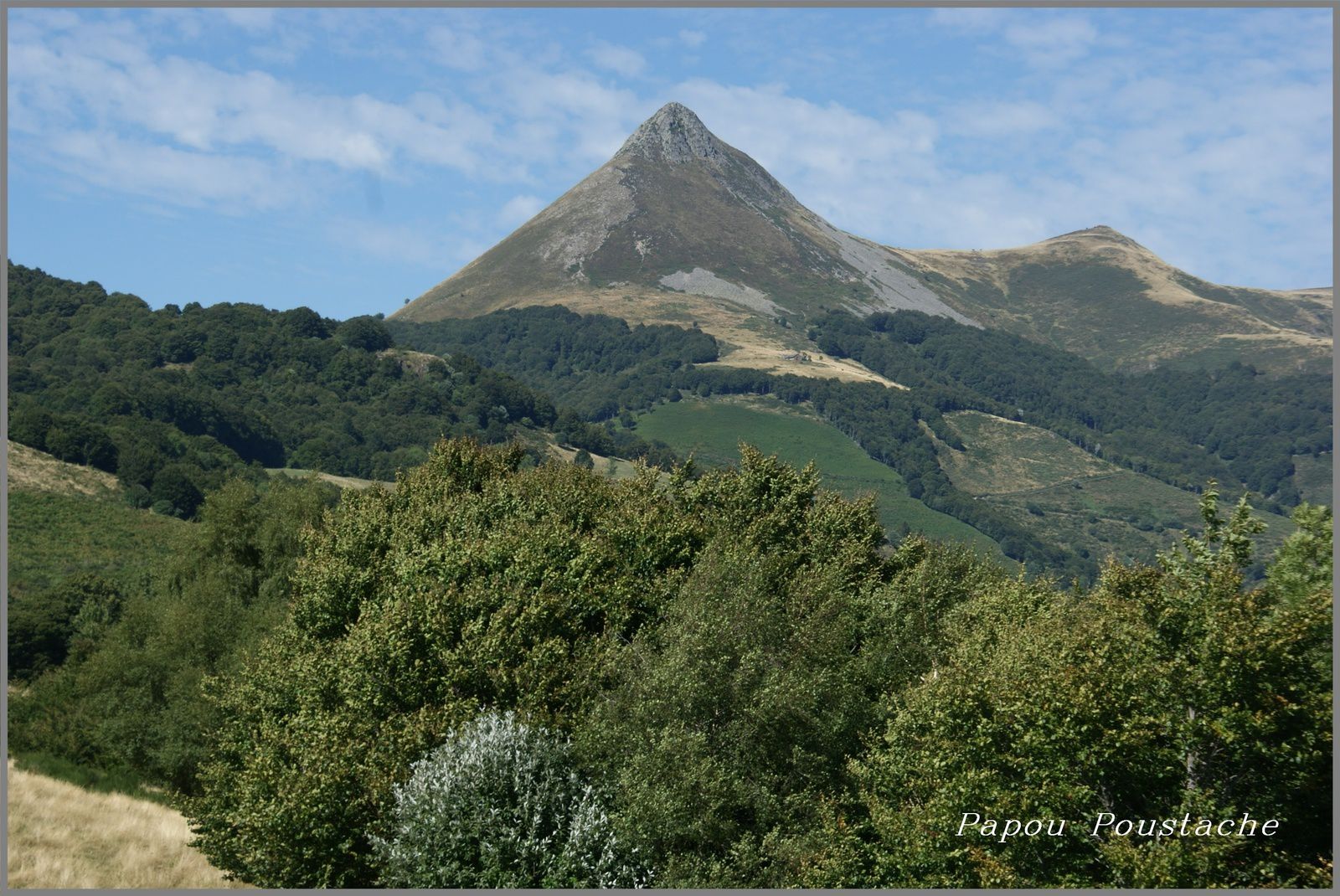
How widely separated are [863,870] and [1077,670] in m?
9.22

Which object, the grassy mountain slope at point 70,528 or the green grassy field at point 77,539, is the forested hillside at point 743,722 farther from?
the green grassy field at point 77,539

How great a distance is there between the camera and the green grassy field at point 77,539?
353ft

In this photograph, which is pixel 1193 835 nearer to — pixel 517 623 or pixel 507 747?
pixel 507 747

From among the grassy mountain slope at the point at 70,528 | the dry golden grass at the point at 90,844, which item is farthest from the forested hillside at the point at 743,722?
the grassy mountain slope at the point at 70,528

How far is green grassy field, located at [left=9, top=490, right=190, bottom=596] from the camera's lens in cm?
10769

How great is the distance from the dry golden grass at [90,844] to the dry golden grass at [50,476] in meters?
103

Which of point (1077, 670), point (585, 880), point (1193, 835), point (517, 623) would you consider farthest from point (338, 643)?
point (1193, 835)

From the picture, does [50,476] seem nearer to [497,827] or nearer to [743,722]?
[497,827]

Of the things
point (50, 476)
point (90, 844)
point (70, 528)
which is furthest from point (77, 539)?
point (90, 844)

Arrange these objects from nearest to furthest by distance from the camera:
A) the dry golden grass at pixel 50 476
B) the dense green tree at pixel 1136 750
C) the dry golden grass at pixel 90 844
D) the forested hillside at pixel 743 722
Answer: the dense green tree at pixel 1136 750 < the forested hillside at pixel 743 722 < the dry golden grass at pixel 90 844 < the dry golden grass at pixel 50 476

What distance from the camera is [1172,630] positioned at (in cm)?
3023

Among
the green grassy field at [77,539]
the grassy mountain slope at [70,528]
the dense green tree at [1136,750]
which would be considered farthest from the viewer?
the grassy mountain slope at [70,528]

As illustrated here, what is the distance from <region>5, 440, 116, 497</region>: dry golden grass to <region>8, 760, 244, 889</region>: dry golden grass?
103 m

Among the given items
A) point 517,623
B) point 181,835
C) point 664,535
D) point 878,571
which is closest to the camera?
point 517,623
